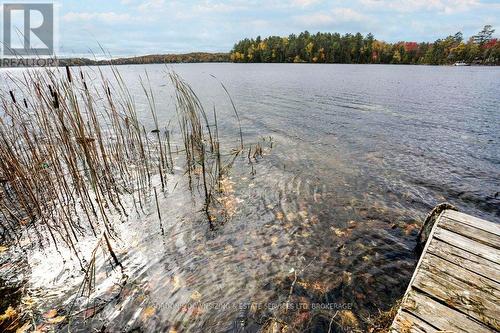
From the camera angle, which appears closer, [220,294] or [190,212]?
[220,294]

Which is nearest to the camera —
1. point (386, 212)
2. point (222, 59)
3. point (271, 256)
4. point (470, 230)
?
point (470, 230)

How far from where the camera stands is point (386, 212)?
688 cm

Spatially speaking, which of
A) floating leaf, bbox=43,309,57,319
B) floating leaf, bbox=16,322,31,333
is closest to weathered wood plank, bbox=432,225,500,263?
floating leaf, bbox=43,309,57,319

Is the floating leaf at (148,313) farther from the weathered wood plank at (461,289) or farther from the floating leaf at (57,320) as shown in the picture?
the weathered wood plank at (461,289)

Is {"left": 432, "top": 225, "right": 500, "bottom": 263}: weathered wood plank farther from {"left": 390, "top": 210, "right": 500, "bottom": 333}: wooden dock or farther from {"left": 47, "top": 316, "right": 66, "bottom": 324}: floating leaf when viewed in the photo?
{"left": 47, "top": 316, "right": 66, "bottom": 324}: floating leaf

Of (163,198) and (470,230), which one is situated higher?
(470,230)

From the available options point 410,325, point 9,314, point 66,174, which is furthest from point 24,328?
point 410,325

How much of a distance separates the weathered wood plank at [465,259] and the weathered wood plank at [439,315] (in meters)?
0.93

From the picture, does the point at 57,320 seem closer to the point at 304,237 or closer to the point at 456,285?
the point at 304,237

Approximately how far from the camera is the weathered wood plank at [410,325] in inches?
110

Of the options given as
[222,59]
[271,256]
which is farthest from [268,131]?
[222,59]

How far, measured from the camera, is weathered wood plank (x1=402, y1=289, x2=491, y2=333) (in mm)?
2754

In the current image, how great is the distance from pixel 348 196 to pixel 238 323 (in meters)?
5.08

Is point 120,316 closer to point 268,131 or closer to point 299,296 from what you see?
point 299,296
